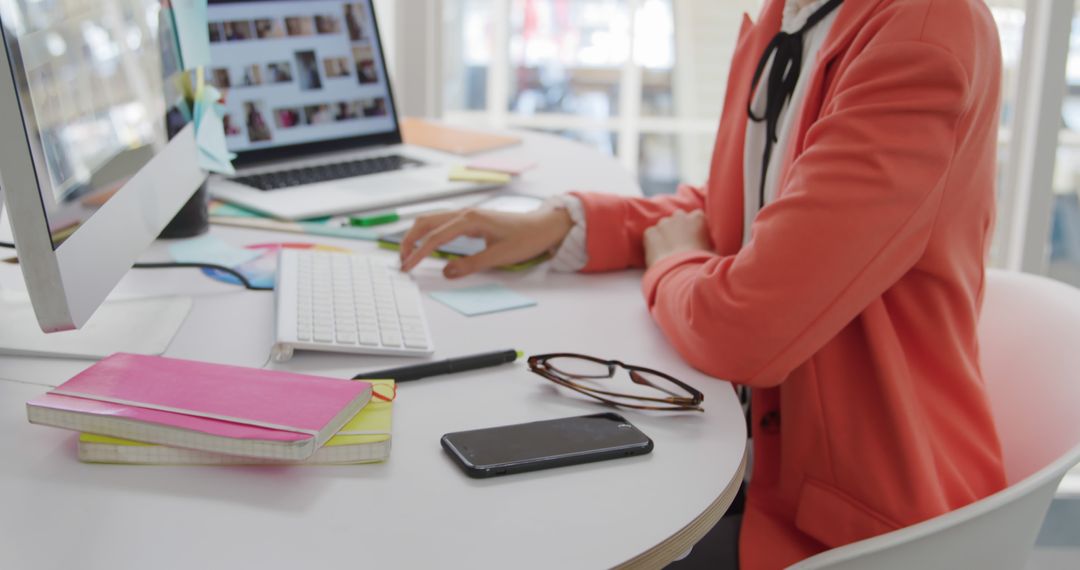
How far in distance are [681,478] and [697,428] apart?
0.09 m

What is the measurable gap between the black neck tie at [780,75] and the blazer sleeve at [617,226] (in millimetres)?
166

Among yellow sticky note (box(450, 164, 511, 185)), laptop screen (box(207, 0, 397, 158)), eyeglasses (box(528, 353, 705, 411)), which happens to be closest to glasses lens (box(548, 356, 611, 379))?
eyeglasses (box(528, 353, 705, 411))

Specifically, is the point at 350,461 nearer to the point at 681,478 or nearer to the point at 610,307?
the point at 681,478

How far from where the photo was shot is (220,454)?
661 millimetres

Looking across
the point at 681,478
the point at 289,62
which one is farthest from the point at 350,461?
the point at 289,62

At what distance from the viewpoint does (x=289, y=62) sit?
1.58m

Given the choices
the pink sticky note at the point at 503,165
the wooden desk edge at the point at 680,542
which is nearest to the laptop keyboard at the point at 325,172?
the pink sticky note at the point at 503,165

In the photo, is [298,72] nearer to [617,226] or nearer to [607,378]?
[617,226]

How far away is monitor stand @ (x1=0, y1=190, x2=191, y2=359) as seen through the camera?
84cm

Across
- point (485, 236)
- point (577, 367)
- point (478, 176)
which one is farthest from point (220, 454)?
point (478, 176)

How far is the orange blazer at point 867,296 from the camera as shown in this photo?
803mm

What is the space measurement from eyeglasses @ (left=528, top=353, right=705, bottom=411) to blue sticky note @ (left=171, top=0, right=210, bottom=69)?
556 mm

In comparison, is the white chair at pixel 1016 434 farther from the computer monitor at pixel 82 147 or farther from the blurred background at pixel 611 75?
the blurred background at pixel 611 75

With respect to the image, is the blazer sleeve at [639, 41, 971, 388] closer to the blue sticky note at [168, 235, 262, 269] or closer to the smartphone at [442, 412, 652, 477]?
the smartphone at [442, 412, 652, 477]
